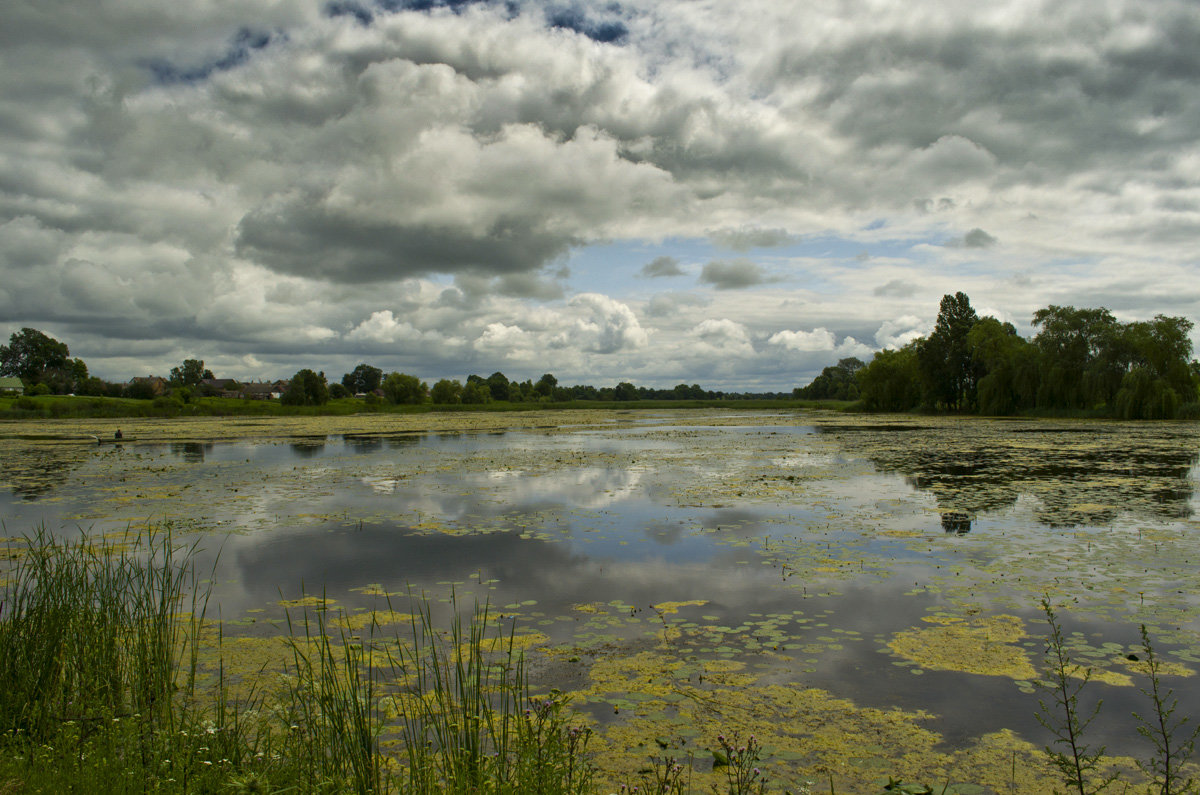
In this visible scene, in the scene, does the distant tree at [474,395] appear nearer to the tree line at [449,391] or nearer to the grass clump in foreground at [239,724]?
the tree line at [449,391]

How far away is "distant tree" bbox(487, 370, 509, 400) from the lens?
14326 centimetres

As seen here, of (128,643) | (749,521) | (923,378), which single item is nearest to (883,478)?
(749,521)

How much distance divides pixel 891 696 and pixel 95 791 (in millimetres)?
5120

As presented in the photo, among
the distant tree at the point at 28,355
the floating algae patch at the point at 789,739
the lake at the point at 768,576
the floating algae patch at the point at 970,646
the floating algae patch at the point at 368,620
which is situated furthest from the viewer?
the distant tree at the point at 28,355

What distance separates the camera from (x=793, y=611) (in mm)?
6895

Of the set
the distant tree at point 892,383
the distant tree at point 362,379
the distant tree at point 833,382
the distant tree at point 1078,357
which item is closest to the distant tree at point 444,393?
the distant tree at point 362,379

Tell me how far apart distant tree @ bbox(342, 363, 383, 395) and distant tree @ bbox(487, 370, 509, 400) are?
2673 centimetres

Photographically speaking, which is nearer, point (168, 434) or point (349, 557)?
point (349, 557)

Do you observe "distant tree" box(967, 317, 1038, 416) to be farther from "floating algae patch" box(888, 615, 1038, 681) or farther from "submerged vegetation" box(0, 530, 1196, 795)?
"submerged vegetation" box(0, 530, 1196, 795)

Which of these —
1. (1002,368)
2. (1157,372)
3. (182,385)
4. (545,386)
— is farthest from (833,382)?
(182,385)

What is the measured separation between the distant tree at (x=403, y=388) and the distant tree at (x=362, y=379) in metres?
45.5

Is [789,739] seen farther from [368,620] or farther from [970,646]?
[368,620]

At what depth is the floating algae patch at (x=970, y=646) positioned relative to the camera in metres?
5.48

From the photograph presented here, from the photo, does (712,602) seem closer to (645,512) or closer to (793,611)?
(793,611)
